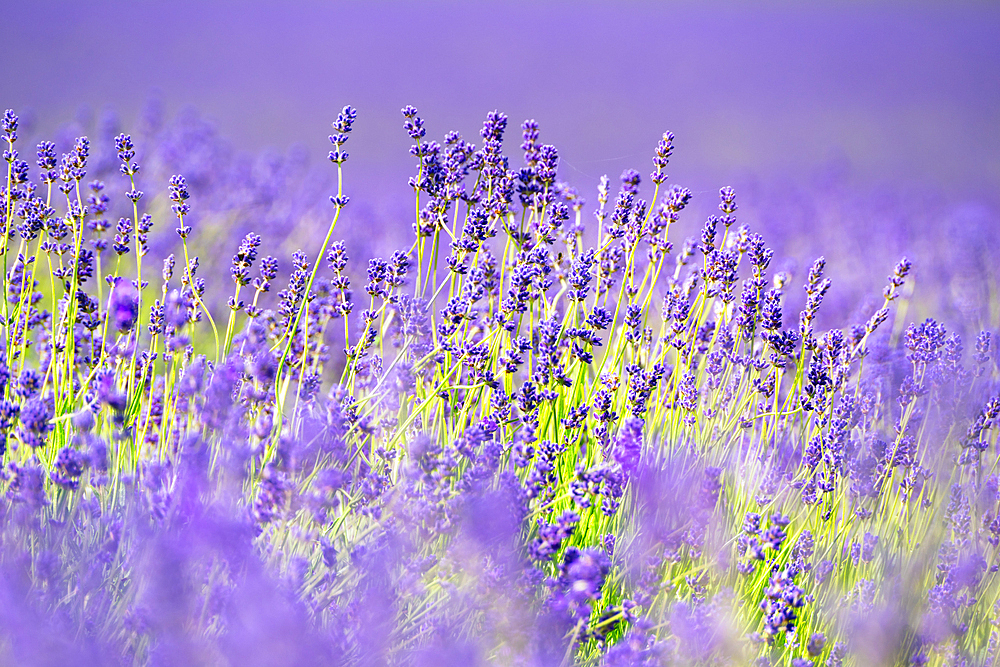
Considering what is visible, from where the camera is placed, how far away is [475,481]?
1.56 m

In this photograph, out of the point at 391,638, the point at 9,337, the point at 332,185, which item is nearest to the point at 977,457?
the point at 391,638

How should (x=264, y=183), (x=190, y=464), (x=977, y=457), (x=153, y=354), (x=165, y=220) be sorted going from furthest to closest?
1. (x=264, y=183)
2. (x=165, y=220)
3. (x=977, y=457)
4. (x=153, y=354)
5. (x=190, y=464)

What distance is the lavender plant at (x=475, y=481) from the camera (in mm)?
1398

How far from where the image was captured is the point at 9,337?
210cm

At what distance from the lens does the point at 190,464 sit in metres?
1.35

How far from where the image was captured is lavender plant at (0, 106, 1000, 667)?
55.1 inches

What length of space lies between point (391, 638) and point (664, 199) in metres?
1.68

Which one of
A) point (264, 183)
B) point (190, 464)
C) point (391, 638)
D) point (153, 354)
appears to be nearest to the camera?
point (190, 464)

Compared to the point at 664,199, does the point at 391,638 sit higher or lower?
lower

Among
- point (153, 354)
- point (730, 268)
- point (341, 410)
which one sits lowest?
point (341, 410)

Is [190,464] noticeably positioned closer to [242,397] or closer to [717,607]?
[242,397]

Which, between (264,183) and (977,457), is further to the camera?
(264,183)

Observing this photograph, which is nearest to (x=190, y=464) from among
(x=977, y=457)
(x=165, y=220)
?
(x=977, y=457)

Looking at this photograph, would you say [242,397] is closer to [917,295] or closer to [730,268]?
[730,268]
